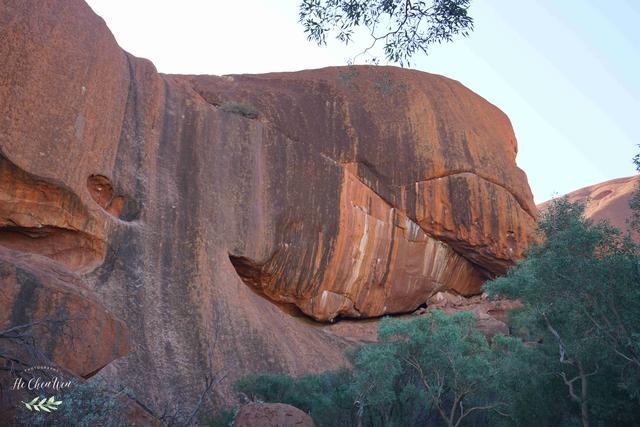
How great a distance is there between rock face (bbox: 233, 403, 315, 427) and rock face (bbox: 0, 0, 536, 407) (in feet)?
8.22

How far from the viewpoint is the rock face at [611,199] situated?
47.9 meters

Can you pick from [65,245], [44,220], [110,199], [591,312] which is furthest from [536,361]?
[44,220]

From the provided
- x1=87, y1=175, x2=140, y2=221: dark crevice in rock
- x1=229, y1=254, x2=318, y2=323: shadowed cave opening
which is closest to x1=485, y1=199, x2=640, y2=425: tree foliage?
x1=229, y1=254, x2=318, y2=323: shadowed cave opening

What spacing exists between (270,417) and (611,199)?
47.0 m

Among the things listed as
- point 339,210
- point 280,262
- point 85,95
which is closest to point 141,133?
point 85,95

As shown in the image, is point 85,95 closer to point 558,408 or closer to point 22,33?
point 22,33

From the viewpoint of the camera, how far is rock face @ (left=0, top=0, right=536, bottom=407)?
15.2 meters

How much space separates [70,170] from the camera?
15625 mm

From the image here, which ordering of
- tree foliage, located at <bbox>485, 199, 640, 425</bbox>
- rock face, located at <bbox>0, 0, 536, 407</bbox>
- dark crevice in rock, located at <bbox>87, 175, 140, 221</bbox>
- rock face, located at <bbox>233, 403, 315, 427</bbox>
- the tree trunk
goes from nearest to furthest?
1. rock face, located at <bbox>233, 403, 315, 427</bbox>
2. tree foliage, located at <bbox>485, 199, 640, 425</bbox>
3. the tree trunk
4. rock face, located at <bbox>0, 0, 536, 407</bbox>
5. dark crevice in rock, located at <bbox>87, 175, 140, 221</bbox>

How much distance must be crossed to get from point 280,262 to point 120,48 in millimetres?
8518

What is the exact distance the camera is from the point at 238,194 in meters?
20.9

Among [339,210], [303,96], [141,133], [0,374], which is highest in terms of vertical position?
[303,96]

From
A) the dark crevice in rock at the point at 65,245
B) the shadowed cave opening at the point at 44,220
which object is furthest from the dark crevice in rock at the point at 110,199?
the dark crevice in rock at the point at 65,245

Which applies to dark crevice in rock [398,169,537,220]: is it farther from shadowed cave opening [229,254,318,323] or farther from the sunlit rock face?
shadowed cave opening [229,254,318,323]
